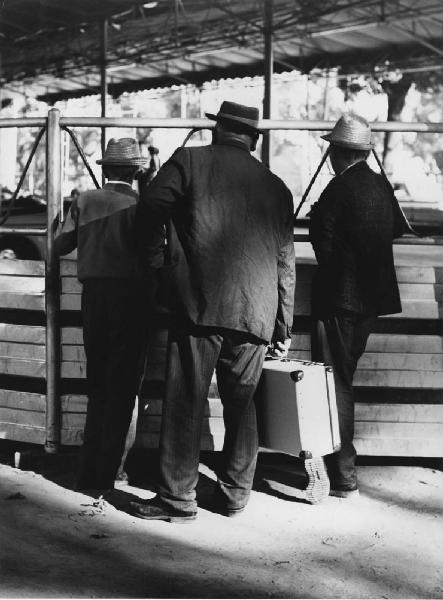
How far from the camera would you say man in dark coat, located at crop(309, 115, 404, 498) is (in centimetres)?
496

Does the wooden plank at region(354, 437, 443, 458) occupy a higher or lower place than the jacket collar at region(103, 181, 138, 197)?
lower

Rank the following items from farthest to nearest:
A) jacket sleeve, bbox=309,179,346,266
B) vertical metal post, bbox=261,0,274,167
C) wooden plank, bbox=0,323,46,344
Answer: vertical metal post, bbox=261,0,274,167
wooden plank, bbox=0,323,46,344
jacket sleeve, bbox=309,179,346,266

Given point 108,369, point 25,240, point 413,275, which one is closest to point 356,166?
point 413,275

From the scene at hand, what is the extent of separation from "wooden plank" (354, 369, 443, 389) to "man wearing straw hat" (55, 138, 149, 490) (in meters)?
1.44

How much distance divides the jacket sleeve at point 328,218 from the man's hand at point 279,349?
530 mm

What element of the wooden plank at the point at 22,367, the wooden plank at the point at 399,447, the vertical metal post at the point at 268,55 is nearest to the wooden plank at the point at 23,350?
the wooden plank at the point at 22,367

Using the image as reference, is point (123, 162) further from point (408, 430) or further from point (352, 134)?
point (408, 430)

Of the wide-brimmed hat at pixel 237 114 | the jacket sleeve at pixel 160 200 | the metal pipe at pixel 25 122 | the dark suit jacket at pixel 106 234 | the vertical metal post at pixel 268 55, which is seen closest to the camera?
the jacket sleeve at pixel 160 200

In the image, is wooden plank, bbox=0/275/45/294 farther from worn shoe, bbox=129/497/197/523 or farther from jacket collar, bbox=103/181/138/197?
worn shoe, bbox=129/497/197/523

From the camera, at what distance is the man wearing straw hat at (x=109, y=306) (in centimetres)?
509

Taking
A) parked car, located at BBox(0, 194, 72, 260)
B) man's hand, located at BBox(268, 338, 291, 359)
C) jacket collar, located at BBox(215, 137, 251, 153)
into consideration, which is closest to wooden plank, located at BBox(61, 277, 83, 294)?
man's hand, located at BBox(268, 338, 291, 359)

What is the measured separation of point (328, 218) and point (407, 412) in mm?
1455

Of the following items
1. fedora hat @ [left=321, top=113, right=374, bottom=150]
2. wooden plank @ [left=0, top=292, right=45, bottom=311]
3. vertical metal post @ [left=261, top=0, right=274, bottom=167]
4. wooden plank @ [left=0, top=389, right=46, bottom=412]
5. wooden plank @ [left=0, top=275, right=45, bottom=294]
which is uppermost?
vertical metal post @ [left=261, top=0, right=274, bottom=167]

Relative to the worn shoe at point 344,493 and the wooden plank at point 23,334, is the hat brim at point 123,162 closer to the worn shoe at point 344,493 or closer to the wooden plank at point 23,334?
the wooden plank at point 23,334
